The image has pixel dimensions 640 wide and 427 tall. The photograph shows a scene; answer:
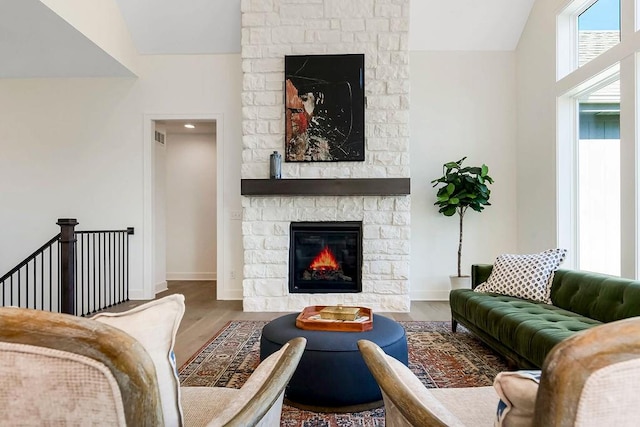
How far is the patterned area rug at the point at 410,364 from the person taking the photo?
6.38 ft

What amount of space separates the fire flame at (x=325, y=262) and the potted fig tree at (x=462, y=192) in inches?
54.2

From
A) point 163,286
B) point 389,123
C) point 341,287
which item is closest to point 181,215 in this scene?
point 163,286

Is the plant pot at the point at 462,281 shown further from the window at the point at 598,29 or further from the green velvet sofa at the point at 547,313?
the window at the point at 598,29

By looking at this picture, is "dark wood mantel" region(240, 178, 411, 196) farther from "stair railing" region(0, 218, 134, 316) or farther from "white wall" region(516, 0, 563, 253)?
"stair railing" region(0, 218, 134, 316)

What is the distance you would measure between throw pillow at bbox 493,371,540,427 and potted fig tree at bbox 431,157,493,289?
12.8 ft

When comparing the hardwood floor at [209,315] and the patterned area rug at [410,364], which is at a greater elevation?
the patterned area rug at [410,364]

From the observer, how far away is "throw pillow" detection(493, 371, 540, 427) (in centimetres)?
69

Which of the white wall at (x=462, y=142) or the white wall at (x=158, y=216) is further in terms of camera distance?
the white wall at (x=158, y=216)

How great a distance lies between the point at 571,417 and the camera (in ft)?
1.85

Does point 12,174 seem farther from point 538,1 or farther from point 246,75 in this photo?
point 538,1

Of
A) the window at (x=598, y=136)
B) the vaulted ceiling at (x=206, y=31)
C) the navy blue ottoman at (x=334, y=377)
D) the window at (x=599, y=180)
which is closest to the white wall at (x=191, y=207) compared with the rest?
the vaulted ceiling at (x=206, y=31)

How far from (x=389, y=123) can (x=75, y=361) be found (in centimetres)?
409

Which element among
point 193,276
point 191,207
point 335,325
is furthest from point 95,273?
point 335,325

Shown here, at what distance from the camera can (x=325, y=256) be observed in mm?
4383
